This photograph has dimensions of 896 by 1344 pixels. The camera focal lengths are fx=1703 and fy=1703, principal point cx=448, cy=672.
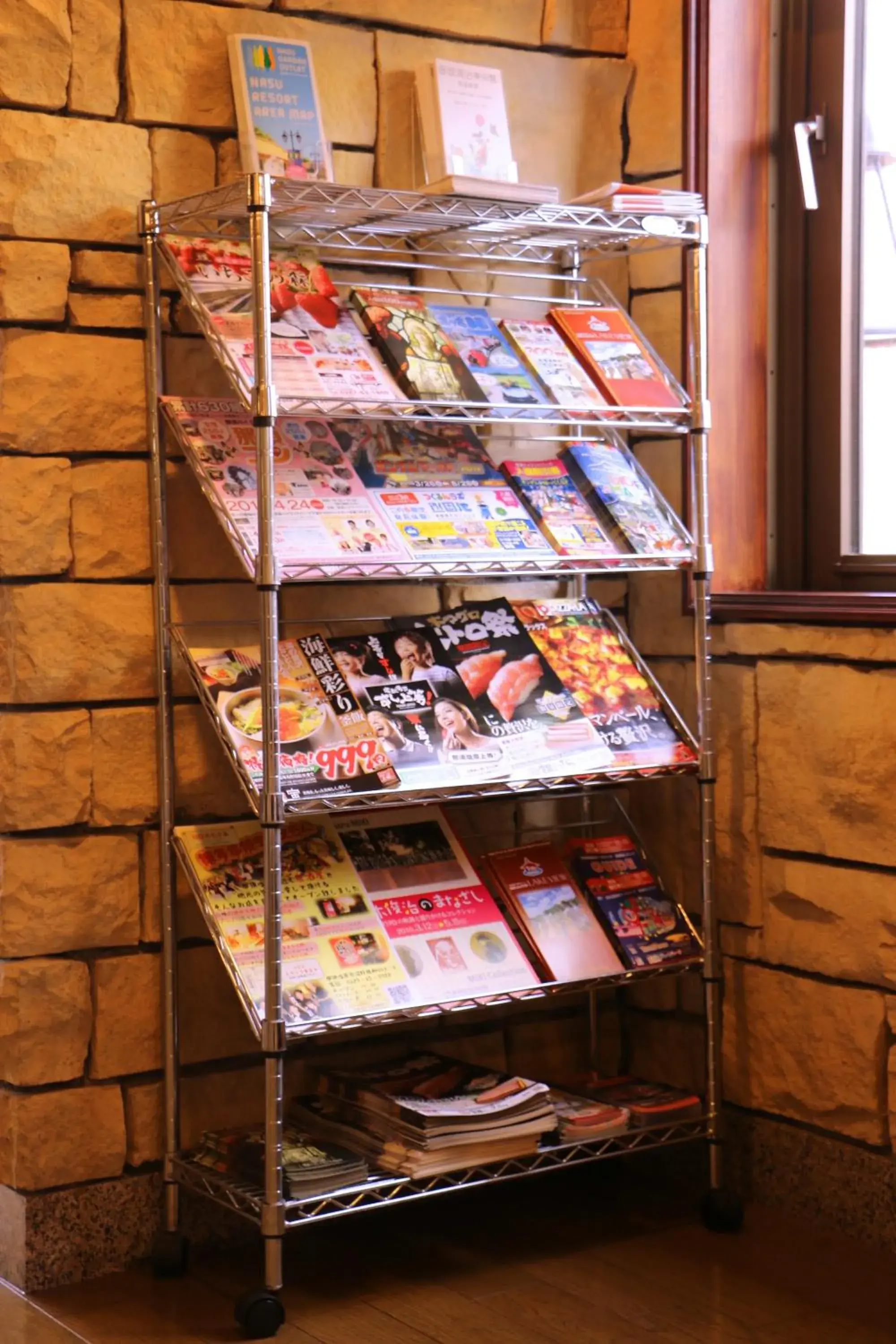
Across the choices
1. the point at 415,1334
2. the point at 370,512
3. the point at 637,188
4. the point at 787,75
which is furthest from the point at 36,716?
the point at 787,75

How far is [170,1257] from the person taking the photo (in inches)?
98.9

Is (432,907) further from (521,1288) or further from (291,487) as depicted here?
(291,487)

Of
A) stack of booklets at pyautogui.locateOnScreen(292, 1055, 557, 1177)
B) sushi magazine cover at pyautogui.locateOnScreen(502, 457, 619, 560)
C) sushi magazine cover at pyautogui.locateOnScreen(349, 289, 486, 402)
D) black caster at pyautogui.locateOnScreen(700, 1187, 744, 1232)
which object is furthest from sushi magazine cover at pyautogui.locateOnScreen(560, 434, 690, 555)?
black caster at pyautogui.locateOnScreen(700, 1187, 744, 1232)

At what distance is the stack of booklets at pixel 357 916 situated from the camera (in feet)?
7.91

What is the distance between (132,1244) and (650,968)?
0.90 metres

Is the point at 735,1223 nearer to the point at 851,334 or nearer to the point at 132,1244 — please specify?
Answer: the point at 132,1244

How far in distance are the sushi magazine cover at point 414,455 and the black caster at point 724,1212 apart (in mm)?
1185

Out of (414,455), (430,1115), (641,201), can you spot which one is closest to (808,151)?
(641,201)

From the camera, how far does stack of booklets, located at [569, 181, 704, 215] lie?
2604 millimetres

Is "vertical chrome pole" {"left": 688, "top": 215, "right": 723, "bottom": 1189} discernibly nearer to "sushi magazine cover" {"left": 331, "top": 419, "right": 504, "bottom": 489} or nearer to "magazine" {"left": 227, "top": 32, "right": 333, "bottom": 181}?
"sushi magazine cover" {"left": 331, "top": 419, "right": 504, "bottom": 489}

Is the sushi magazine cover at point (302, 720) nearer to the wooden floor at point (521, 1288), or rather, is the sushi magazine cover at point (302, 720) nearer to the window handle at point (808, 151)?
the wooden floor at point (521, 1288)

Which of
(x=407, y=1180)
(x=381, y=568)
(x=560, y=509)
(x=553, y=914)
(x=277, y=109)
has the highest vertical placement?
(x=277, y=109)

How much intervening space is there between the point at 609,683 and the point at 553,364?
52 centimetres

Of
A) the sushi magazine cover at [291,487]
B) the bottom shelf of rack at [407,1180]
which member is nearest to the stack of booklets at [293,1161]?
the bottom shelf of rack at [407,1180]
